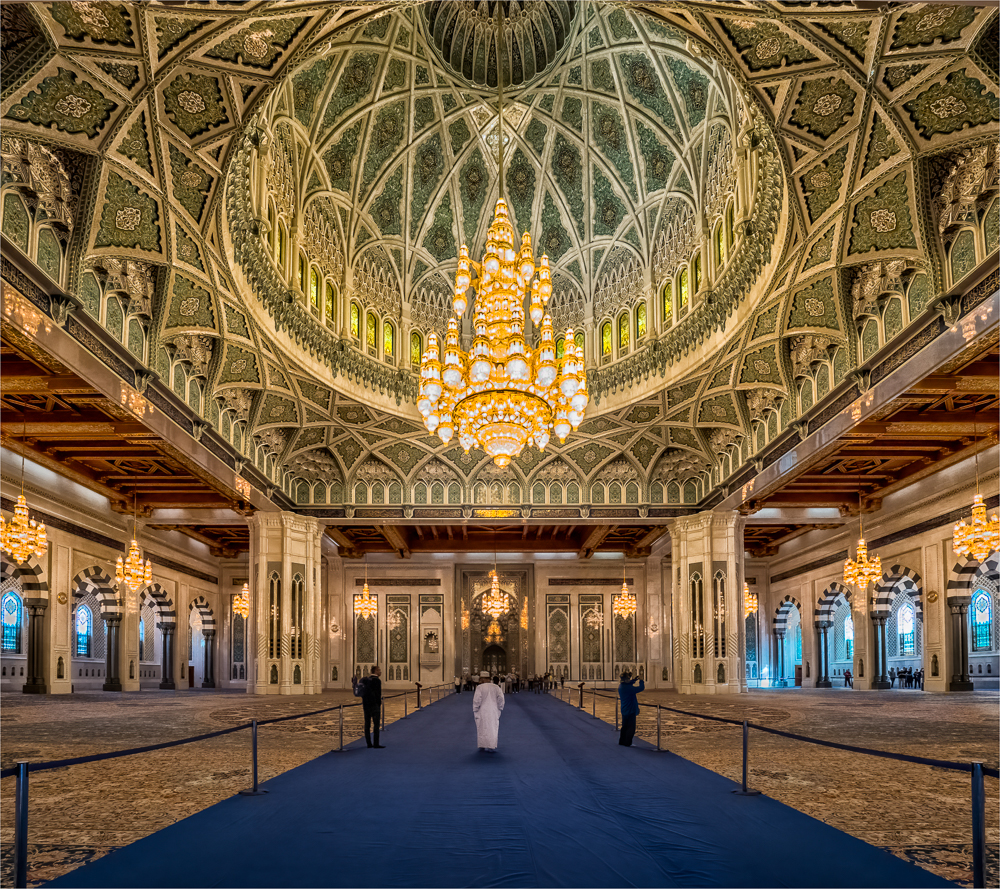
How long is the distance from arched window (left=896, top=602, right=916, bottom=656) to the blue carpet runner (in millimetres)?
22475

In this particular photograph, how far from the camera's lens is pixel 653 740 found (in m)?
10.8

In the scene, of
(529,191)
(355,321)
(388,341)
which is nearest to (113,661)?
(388,341)

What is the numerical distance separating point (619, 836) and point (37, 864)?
3.30 metres

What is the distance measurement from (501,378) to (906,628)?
881 inches

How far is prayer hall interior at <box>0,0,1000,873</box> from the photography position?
9289 millimetres

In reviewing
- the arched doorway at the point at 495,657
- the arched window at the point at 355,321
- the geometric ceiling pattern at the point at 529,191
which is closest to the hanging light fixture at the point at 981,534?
the geometric ceiling pattern at the point at 529,191

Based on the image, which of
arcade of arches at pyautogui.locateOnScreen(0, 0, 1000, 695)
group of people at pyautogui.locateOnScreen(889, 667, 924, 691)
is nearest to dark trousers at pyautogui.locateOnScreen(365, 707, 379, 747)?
arcade of arches at pyautogui.locateOnScreen(0, 0, 1000, 695)

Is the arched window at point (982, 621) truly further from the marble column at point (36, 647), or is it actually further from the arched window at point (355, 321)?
the marble column at point (36, 647)

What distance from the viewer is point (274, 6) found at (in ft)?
26.6

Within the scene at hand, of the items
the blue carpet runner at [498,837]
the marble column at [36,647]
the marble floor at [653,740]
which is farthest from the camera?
the marble column at [36,647]

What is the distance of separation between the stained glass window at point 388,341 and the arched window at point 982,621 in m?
18.1

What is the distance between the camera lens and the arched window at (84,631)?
1047 inches

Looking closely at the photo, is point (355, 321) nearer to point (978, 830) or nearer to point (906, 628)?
point (978, 830)

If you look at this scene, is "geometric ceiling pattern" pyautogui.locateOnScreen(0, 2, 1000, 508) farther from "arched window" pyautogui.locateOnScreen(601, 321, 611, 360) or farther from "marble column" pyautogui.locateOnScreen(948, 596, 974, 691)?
"marble column" pyautogui.locateOnScreen(948, 596, 974, 691)
